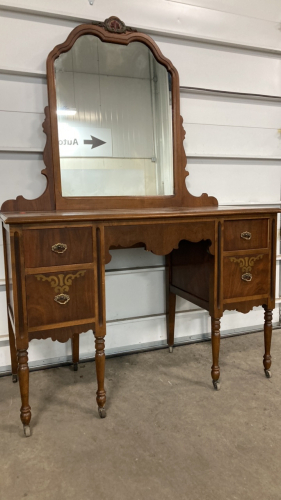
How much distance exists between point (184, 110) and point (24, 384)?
180 centimetres

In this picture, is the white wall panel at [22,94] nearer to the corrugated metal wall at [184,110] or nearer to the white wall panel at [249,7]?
the corrugated metal wall at [184,110]

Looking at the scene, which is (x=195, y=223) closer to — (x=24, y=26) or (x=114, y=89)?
(x=114, y=89)

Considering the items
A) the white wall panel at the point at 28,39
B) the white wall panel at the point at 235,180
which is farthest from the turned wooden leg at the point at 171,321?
the white wall panel at the point at 28,39

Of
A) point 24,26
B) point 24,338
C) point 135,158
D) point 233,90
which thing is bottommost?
point 24,338

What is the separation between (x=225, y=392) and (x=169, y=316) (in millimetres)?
624

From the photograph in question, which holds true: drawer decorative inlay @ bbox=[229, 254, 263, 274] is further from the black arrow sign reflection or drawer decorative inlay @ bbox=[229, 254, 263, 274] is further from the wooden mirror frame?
the black arrow sign reflection

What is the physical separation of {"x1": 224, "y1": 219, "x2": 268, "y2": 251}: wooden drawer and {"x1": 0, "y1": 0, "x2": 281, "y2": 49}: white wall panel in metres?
1.27

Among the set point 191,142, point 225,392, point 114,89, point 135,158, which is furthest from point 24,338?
point 191,142

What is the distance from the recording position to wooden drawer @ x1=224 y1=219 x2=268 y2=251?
1720 millimetres

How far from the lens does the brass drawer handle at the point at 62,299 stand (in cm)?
146

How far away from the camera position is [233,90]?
2.34 meters

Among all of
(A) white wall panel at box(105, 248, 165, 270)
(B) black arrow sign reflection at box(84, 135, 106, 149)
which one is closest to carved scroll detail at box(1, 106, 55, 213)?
(B) black arrow sign reflection at box(84, 135, 106, 149)

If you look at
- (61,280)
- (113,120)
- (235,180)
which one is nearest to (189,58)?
(113,120)

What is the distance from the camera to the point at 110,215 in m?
1.47
